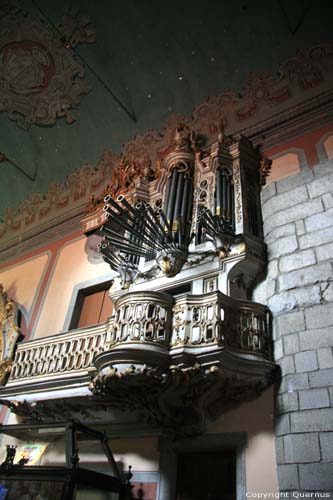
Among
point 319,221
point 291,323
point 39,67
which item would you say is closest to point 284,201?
point 319,221

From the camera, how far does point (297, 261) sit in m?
5.35

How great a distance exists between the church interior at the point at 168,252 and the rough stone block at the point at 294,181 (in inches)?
1.3

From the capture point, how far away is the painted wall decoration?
9680mm

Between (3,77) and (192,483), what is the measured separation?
33.1 feet

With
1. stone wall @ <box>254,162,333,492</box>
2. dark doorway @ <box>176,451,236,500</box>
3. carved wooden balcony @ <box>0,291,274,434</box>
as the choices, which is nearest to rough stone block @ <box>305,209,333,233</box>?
stone wall @ <box>254,162,333,492</box>

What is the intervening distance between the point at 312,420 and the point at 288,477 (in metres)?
0.58

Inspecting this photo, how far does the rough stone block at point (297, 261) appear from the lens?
5.23 metres

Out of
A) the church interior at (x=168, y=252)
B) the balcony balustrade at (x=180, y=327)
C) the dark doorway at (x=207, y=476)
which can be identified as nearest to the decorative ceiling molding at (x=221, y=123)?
the church interior at (x=168, y=252)

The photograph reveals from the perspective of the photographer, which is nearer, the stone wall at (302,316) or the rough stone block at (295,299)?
the stone wall at (302,316)

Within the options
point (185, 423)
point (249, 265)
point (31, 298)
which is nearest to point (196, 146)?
point (249, 265)

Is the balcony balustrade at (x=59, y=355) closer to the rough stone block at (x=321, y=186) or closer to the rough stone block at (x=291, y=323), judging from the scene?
the rough stone block at (x=291, y=323)

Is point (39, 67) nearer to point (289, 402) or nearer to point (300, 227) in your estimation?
point (300, 227)

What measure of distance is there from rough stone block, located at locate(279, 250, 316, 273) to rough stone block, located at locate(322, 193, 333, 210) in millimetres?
718

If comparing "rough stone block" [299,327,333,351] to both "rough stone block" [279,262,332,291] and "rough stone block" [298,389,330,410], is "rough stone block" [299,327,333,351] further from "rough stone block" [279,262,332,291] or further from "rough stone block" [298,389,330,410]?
"rough stone block" [279,262,332,291]
